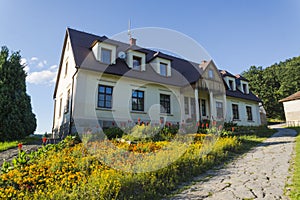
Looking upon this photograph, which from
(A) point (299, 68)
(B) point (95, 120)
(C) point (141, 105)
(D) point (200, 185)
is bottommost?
(D) point (200, 185)

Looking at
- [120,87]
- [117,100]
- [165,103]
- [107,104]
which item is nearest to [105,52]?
[120,87]

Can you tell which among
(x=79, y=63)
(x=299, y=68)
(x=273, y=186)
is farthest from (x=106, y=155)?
(x=299, y=68)

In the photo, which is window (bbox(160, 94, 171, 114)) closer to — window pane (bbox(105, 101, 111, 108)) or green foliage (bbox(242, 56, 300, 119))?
window pane (bbox(105, 101, 111, 108))

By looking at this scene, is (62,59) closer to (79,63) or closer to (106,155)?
(79,63)

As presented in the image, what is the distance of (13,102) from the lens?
11.5 metres

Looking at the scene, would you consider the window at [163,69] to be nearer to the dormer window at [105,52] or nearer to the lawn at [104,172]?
the dormer window at [105,52]

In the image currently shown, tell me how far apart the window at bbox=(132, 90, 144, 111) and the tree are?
6.32 m

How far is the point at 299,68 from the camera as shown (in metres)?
45.9

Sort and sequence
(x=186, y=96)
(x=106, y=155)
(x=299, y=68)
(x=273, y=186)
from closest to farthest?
(x=273, y=186), (x=106, y=155), (x=186, y=96), (x=299, y=68)

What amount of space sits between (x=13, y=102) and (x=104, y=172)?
31.8 ft

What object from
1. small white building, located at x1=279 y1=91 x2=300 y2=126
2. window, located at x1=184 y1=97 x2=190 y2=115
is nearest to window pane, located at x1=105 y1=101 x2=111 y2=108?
window, located at x1=184 y1=97 x2=190 y2=115

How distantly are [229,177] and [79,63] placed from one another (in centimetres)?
1036

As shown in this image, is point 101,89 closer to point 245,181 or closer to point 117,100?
point 117,100

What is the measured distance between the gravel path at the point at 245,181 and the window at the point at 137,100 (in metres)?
8.41
